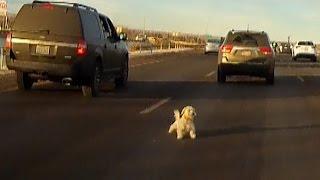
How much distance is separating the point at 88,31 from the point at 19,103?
8.89 ft

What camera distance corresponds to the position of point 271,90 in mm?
20219

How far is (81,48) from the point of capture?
1532 centimetres

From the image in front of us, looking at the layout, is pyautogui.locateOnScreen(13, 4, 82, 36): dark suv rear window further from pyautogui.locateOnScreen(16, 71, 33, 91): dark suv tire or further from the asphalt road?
the asphalt road

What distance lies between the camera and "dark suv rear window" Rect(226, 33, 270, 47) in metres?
22.8

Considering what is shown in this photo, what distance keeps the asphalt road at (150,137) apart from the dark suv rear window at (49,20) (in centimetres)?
149

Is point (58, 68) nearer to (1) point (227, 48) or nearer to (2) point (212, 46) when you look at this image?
(1) point (227, 48)

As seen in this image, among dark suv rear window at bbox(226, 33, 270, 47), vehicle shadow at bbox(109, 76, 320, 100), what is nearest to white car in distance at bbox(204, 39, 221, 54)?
dark suv rear window at bbox(226, 33, 270, 47)

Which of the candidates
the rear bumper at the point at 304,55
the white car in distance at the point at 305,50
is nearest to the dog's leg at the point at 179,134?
the white car in distance at the point at 305,50

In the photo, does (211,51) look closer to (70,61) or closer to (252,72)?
(252,72)

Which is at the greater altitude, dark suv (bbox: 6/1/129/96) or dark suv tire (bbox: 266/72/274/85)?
dark suv (bbox: 6/1/129/96)

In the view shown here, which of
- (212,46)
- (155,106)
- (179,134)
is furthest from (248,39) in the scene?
(212,46)

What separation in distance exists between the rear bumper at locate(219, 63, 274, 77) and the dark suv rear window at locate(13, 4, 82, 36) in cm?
800

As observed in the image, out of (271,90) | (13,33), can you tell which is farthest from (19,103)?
(271,90)

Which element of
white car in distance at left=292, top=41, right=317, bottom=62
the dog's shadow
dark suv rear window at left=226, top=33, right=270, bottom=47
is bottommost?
white car in distance at left=292, top=41, right=317, bottom=62
